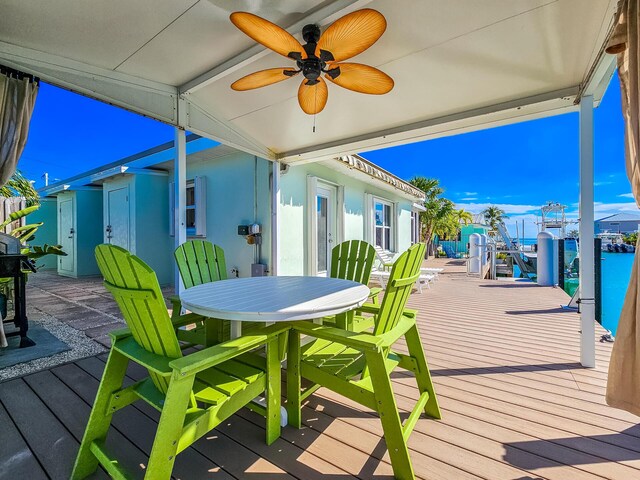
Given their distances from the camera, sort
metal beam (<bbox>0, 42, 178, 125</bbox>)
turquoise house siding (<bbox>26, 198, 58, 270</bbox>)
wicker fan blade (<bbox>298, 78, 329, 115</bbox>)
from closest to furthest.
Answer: metal beam (<bbox>0, 42, 178, 125</bbox>)
wicker fan blade (<bbox>298, 78, 329, 115</bbox>)
turquoise house siding (<bbox>26, 198, 58, 270</bbox>)

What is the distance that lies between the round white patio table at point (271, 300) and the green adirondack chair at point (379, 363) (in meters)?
0.13

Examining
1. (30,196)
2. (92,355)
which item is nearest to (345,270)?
(92,355)

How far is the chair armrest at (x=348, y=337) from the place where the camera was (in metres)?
1.29

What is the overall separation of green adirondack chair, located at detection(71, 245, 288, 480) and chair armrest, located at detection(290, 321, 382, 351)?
7.1 inches

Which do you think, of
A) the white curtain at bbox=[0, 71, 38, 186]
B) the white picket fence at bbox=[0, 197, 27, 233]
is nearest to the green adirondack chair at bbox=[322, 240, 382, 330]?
the white curtain at bbox=[0, 71, 38, 186]

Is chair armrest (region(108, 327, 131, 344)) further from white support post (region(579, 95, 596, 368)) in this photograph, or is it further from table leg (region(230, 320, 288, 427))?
white support post (region(579, 95, 596, 368))

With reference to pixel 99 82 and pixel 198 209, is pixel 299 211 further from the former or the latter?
pixel 99 82

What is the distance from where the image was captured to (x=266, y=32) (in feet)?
5.50

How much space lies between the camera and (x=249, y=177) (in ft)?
16.1

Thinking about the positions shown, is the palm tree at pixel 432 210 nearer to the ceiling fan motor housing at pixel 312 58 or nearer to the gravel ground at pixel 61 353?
the ceiling fan motor housing at pixel 312 58

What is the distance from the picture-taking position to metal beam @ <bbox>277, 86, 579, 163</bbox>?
2.66 meters

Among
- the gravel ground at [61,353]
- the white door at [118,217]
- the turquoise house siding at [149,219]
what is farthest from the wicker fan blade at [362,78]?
the white door at [118,217]

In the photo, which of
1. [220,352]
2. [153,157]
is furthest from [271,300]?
[153,157]

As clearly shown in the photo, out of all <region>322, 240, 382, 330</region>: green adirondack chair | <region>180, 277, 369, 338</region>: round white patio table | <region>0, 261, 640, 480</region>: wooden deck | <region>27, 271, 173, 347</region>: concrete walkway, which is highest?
<region>322, 240, 382, 330</region>: green adirondack chair
